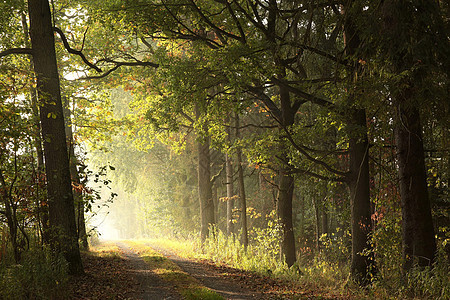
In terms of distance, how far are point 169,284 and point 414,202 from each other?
20.0ft

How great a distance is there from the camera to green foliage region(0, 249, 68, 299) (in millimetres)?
5887

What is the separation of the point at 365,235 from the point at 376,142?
100 inches

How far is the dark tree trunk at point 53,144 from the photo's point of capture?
8555mm

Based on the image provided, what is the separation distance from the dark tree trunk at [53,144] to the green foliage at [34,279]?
1.21 meters

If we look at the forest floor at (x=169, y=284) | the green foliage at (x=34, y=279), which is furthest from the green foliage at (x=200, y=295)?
the green foliage at (x=34, y=279)

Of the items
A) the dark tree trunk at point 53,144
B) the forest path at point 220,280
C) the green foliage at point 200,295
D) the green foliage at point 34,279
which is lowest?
the forest path at point 220,280

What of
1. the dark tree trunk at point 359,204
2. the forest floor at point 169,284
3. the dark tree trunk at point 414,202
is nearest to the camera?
the dark tree trunk at point 414,202

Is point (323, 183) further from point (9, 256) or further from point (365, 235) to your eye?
point (9, 256)

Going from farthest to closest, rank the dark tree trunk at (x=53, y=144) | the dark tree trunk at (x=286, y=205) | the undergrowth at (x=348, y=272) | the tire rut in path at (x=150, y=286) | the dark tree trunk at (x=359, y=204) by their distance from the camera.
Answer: the dark tree trunk at (x=286, y=205)
the dark tree trunk at (x=359, y=204)
the dark tree trunk at (x=53, y=144)
the tire rut in path at (x=150, y=286)
the undergrowth at (x=348, y=272)

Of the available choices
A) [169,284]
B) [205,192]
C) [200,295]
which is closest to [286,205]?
[169,284]

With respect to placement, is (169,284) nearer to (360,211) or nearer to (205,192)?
(360,211)

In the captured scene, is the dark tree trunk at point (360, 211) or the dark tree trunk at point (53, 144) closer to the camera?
the dark tree trunk at point (53, 144)

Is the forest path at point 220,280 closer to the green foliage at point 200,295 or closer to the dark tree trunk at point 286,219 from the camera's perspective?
the green foliage at point 200,295

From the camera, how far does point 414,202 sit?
24.2 feet
